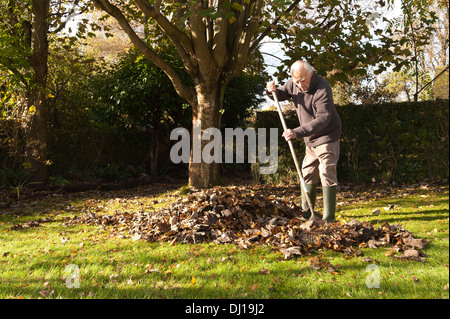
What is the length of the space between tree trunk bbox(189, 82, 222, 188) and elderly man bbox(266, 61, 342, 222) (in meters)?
3.71

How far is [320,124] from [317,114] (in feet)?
0.82

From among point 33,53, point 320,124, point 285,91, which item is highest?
point 33,53

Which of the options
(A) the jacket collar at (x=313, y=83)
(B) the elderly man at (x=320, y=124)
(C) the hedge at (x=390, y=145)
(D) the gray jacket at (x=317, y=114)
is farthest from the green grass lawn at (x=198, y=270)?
(C) the hedge at (x=390, y=145)

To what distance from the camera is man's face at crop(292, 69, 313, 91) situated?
206 inches

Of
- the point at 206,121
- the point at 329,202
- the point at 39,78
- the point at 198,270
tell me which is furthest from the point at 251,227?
the point at 39,78

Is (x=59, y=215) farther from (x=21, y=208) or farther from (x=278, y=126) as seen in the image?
(x=278, y=126)

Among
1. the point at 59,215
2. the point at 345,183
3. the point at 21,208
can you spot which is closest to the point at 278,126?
the point at 345,183

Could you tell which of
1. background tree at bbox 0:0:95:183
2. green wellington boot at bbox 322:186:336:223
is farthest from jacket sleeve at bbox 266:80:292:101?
background tree at bbox 0:0:95:183

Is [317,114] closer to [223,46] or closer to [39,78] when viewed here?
[223,46]

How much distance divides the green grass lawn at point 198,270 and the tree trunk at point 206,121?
374 centimetres

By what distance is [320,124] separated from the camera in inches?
199

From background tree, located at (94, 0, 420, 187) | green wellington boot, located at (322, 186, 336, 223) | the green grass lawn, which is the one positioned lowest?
the green grass lawn

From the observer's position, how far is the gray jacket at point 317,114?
507 centimetres

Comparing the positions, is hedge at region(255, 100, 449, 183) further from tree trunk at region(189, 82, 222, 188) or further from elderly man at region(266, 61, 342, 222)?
elderly man at region(266, 61, 342, 222)
